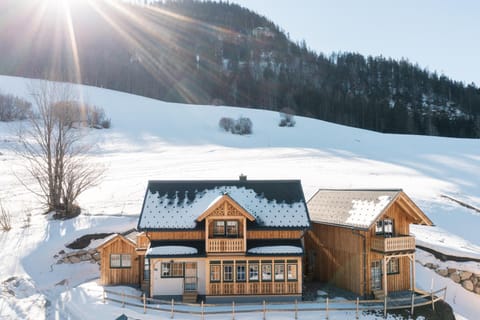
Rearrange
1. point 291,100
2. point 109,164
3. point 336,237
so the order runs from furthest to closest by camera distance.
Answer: point 291,100 < point 109,164 < point 336,237

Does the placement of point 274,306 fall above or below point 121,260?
below

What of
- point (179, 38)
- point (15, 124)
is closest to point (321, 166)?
point (15, 124)

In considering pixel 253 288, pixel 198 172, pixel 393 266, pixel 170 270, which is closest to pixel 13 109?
pixel 198 172

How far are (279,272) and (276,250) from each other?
1.21 m

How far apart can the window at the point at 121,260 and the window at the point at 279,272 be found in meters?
8.14

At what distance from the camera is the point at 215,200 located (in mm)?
19875

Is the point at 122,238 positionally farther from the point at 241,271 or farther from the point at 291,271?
the point at 291,271

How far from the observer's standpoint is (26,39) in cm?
13112

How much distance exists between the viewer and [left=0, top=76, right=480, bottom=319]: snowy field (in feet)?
71.6

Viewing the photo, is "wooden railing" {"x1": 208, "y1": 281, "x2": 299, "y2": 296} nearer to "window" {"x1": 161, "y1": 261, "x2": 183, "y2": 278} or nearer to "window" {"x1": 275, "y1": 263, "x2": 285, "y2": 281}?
"window" {"x1": 275, "y1": 263, "x2": 285, "y2": 281}

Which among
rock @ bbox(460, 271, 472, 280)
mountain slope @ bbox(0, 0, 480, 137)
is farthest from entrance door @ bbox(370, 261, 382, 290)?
mountain slope @ bbox(0, 0, 480, 137)

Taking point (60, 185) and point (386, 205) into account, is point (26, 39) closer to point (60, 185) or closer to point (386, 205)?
point (60, 185)

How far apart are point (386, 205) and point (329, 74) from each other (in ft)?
439

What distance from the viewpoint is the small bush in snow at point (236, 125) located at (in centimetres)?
6612
